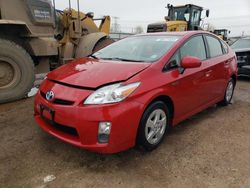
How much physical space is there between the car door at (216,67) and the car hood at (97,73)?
5.07 ft

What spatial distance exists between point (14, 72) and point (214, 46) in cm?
384

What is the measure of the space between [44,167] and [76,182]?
47cm

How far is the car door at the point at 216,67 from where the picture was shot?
4.10 m

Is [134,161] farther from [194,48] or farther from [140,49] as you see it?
[194,48]

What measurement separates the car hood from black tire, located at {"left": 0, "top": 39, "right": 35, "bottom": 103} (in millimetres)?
1914

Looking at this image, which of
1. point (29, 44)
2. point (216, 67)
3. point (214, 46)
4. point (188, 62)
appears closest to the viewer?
point (188, 62)

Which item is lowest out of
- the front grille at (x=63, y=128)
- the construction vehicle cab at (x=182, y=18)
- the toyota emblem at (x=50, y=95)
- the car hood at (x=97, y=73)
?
the front grille at (x=63, y=128)

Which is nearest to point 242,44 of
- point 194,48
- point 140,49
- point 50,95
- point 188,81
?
point 194,48

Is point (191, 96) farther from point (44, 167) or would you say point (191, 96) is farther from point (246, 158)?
point (44, 167)

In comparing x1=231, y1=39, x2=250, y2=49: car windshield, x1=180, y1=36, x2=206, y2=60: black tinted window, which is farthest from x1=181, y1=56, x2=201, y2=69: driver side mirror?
x1=231, y1=39, x2=250, y2=49: car windshield

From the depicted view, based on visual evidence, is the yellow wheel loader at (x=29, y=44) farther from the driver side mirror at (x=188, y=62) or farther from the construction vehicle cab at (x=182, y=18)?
the construction vehicle cab at (x=182, y=18)

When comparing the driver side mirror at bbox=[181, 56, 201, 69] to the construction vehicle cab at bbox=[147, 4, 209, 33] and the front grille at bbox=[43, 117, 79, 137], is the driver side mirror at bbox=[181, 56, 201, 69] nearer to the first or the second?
the front grille at bbox=[43, 117, 79, 137]

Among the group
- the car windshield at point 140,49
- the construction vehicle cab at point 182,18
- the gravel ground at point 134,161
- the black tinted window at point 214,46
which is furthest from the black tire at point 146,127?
the construction vehicle cab at point 182,18

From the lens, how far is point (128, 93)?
2.67 m
